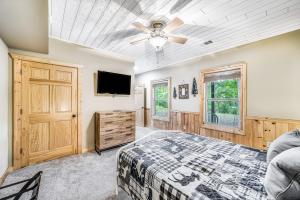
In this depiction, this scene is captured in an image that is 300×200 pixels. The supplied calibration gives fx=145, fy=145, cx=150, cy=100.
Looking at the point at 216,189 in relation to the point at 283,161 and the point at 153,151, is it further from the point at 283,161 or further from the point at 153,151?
the point at 153,151

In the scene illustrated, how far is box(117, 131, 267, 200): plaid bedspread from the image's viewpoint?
41.5 inches

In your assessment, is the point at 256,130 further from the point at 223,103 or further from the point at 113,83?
the point at 113,83

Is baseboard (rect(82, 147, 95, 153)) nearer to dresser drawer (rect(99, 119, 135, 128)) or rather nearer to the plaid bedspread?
dresser drawer (rect(99, 119, 135, 128))

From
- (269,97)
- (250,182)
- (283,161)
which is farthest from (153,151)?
(269,97)

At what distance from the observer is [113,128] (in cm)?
354

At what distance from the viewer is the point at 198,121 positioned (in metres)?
4.34

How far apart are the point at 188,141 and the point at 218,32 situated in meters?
2.11

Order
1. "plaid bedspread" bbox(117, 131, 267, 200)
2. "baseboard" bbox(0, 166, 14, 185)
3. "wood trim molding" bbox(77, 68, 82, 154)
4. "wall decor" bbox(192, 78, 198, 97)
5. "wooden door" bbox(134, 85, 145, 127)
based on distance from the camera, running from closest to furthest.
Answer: "plaid bedspread" bbox(117, 131, 267, 200), "baseboard" bbox(0, 166, 14, 185), "wood trim molding" bbox(77, 68, 82, 154), "wall decor" bbox(192, 78, 198, 97), "wooden door" bbox(134, 85, 145, 127)

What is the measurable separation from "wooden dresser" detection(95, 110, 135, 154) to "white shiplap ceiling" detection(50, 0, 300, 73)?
170 centimetres

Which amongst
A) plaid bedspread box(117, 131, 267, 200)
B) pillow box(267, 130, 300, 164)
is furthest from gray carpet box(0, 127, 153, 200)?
pillow box(267, 130, 300, 164)

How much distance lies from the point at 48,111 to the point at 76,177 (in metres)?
1.47

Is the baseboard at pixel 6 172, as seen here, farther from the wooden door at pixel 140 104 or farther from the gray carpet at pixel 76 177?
the wooden door at pixel 140 104

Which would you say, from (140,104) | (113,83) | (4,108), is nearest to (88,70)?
(113,83)

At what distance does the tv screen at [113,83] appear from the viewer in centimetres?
361
